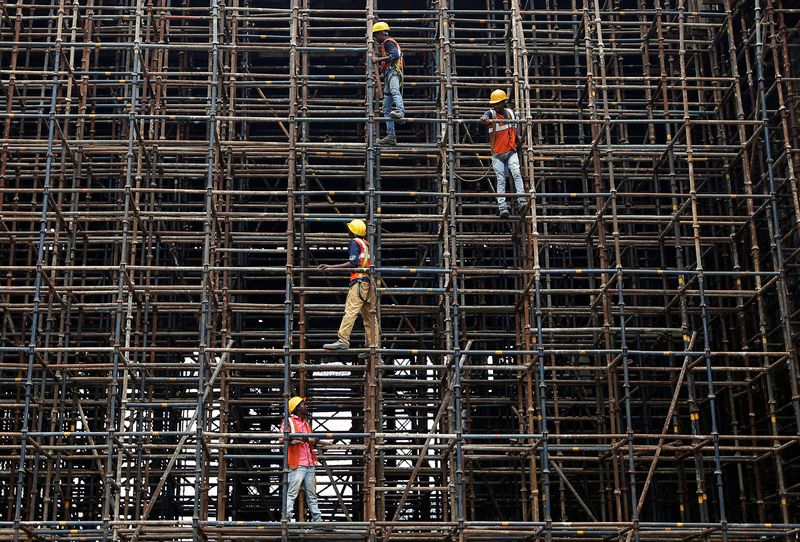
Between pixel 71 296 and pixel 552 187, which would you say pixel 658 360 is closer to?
pixel 552 187

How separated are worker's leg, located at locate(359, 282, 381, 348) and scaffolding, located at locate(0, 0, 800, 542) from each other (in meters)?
0.44

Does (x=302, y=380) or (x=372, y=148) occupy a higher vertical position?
(x=372, y=148)

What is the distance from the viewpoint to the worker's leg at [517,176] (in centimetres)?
2533

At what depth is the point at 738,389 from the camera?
27.1 meters

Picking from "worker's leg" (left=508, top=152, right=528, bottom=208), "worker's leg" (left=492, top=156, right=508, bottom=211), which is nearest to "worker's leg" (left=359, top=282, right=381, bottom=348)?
"worker's leg" (left=492, top=156, right=508, bottom=211)

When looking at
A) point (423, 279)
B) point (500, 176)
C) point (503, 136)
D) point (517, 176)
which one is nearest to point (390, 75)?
point (503, 136)

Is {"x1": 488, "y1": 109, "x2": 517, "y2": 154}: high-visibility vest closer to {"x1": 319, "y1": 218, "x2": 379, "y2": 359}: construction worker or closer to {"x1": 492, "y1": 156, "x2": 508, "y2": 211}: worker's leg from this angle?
{"x1": 492, "y1": 156, "x2": 508, "y2": 211}: worker's leg

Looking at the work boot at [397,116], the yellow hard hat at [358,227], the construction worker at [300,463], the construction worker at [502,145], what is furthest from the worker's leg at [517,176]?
the construction worker at [300,463]

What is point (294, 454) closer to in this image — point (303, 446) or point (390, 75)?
point (303, 446)

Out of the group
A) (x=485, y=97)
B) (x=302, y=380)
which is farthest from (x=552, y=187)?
(x=302, y=380)

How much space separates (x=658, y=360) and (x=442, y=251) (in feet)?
20.0

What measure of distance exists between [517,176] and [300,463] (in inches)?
269

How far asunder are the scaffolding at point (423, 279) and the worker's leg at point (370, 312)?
0.44 m

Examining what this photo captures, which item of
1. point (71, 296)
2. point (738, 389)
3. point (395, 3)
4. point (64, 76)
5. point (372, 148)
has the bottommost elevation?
point (738, 389)
